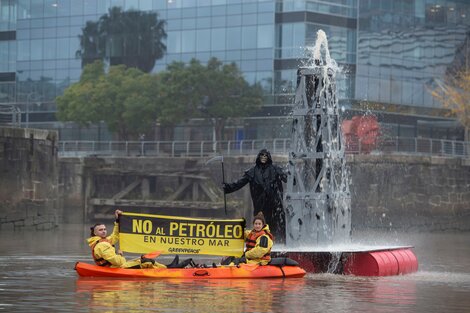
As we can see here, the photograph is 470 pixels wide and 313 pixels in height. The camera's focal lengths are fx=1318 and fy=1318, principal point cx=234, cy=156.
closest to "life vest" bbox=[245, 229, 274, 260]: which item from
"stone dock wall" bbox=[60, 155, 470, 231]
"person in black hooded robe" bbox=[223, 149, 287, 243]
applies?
"person in black hooded robe" bbox=[223, 149, 287, 243]

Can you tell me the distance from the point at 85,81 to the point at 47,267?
69748 millimetres

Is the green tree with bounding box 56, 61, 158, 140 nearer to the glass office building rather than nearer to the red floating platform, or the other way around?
the glass office building

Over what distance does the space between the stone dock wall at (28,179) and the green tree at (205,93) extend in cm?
3418

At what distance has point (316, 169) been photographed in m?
28.3

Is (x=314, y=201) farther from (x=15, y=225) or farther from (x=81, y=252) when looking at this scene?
(x=15, y=225)

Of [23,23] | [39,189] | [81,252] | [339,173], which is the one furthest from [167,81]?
[339,173]

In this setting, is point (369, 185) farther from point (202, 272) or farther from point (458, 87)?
point (202, 272)

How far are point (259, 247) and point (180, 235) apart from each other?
80.4 inches

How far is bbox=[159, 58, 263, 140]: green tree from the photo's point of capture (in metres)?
90.5

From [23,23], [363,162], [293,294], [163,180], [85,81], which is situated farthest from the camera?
[23,23]

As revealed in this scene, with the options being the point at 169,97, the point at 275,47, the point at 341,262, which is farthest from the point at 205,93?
the point at 341,262


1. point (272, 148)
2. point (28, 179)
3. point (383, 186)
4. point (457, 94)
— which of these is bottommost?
point (383, 186)

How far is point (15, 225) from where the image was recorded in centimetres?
5275

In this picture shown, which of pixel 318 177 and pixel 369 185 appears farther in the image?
pixel 369 185
